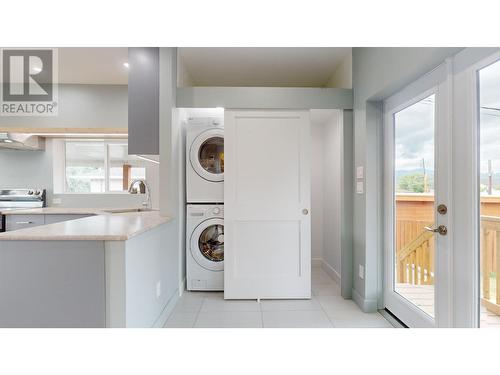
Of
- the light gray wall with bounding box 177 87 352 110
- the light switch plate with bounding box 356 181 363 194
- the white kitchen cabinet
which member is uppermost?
the light gray wall with bounding box 177 87 352 110

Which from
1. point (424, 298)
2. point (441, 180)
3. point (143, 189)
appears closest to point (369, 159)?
point (441, 180)

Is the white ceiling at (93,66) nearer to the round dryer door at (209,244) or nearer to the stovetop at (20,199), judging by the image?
the stovetop at (20,199)

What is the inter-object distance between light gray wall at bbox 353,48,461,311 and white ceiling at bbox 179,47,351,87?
0.52m

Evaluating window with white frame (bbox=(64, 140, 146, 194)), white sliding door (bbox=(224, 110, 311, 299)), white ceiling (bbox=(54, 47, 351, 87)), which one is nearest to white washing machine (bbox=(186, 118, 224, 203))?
white sliding door (bbox=(224, 110, 311, 299))

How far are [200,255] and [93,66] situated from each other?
2545 mm

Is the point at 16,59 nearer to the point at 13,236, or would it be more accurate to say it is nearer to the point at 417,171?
the point at 13,236

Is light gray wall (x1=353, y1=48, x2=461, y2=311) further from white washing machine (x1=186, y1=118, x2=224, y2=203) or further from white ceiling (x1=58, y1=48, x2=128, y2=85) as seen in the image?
white ceiling (x1=58, y1=48, x2=128, y2=85)

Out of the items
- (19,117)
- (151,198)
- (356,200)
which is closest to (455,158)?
(356,200)

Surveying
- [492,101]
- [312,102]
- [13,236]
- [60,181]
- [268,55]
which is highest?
[268,55]

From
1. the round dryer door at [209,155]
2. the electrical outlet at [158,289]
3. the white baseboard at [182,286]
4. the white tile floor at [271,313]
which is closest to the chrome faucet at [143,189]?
the round dryer door at [209,155]

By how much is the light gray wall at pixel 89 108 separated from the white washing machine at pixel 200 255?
182 cm

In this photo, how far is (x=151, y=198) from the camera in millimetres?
4082

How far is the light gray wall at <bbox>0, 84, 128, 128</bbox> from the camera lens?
12.9ft

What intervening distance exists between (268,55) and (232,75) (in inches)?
28.4
